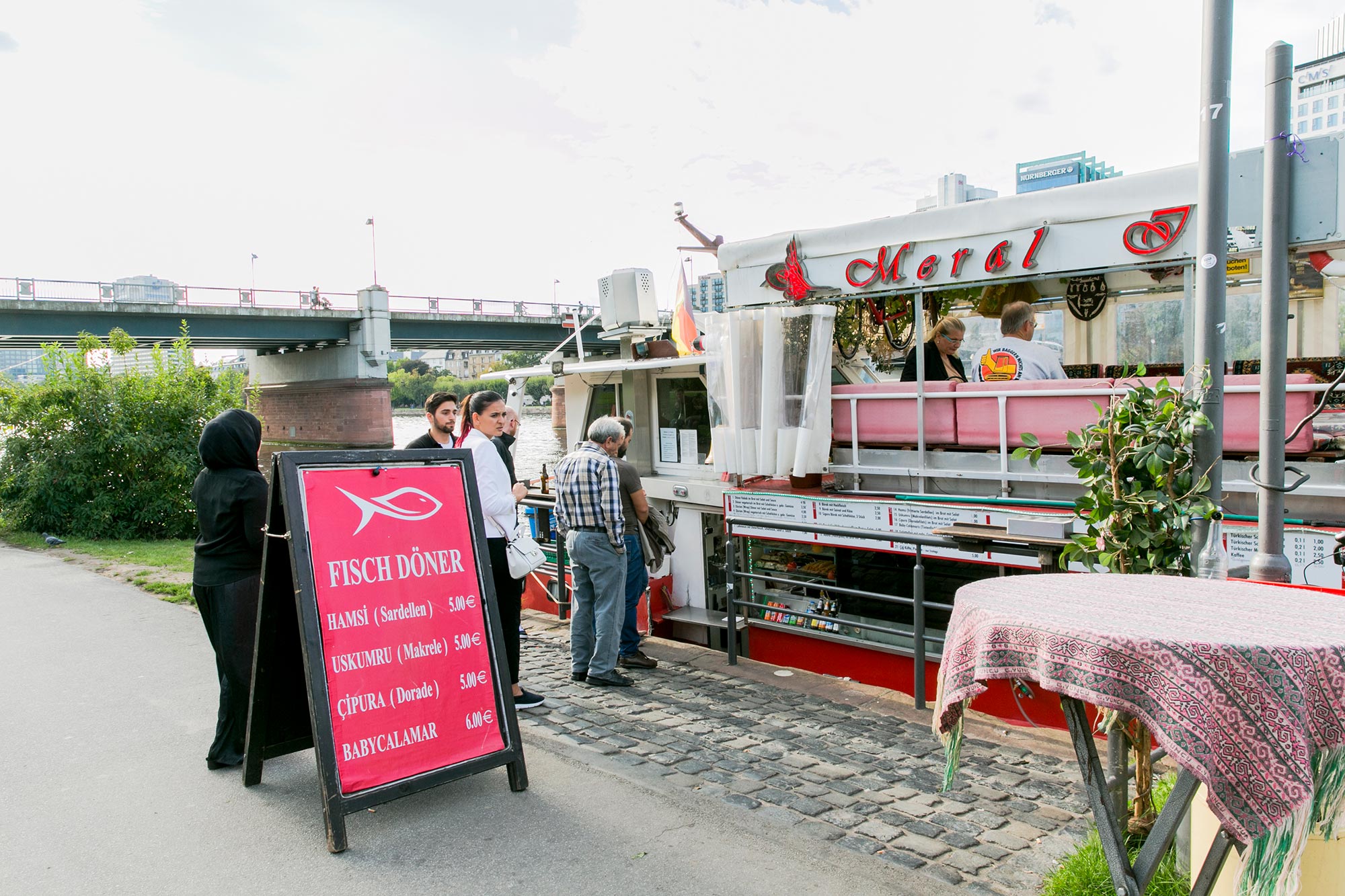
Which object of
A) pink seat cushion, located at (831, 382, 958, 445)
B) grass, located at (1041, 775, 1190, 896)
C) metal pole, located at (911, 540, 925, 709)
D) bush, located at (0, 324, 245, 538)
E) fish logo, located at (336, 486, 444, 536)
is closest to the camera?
grass, located at (1041, 775, 1190, 896)

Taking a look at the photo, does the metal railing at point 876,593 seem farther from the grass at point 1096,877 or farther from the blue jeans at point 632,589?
the grass at point 1096,877

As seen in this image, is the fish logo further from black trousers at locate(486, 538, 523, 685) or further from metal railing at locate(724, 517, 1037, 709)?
metal railing at locate(724, 517, 1037, 709)

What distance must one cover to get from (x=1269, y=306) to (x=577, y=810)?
3.55 metres

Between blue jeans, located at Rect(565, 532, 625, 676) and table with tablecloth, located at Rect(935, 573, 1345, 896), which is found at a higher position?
table with tablecloth, located at Rect(935, 573, 1345, 896)

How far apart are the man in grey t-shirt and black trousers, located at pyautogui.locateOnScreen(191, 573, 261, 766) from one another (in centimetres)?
249

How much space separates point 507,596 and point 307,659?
185 centimetres

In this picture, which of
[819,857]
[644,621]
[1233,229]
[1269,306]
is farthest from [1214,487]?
[644,621]

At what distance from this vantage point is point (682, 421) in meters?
9.02

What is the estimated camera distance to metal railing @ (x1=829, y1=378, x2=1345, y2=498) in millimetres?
5418

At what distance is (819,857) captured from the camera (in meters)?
3.60

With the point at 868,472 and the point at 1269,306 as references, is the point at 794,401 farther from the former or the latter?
the point at 1269,306

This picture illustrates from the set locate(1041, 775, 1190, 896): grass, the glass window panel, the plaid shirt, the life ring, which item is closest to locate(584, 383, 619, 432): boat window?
the plaid shirt

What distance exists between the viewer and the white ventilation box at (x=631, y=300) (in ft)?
33.8

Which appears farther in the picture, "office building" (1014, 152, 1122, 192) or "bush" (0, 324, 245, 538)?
"bush" (0, 324, 245, 538)
